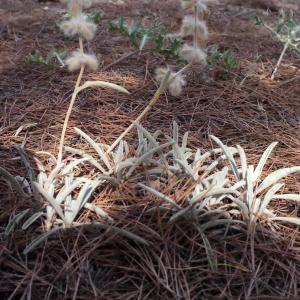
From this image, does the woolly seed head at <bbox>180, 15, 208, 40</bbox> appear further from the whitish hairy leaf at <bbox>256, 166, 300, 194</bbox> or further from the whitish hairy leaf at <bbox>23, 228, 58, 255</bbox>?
the whitish hairy leaf at <bbox>23, 228, 58, 255</bbox>

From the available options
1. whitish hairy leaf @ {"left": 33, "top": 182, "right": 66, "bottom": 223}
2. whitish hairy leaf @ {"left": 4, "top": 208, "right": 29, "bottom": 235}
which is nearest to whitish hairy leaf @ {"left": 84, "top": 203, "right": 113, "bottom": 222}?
whitish hairy leaf @ {"left": 33, "top": 182, "right": 66, "bottom": 223}

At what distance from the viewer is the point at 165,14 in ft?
12.3

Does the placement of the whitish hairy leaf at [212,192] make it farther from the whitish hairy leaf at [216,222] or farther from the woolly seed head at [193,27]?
the woolly seed head at [193,27]

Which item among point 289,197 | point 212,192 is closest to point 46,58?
point 212,192

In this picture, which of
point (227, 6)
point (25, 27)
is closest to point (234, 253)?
point (25, 27)

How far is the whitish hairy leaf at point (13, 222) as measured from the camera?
1285 mm

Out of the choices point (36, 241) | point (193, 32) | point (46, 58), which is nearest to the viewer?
point (36, 241)

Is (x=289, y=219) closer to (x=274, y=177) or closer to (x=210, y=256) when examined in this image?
(x=274, y=177)

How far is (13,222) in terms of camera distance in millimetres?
1300

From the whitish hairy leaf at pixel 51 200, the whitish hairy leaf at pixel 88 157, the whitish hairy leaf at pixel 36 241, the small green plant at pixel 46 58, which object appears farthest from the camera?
the small green plant at pixel 46 58

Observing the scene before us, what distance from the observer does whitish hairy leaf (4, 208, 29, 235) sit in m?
1.29

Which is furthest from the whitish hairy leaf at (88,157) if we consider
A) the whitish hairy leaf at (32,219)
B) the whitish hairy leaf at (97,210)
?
the whitish hairy leaf at (32,219)

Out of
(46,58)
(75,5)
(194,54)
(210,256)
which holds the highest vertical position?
(75,5)

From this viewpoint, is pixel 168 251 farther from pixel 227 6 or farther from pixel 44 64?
pixel 227 6
